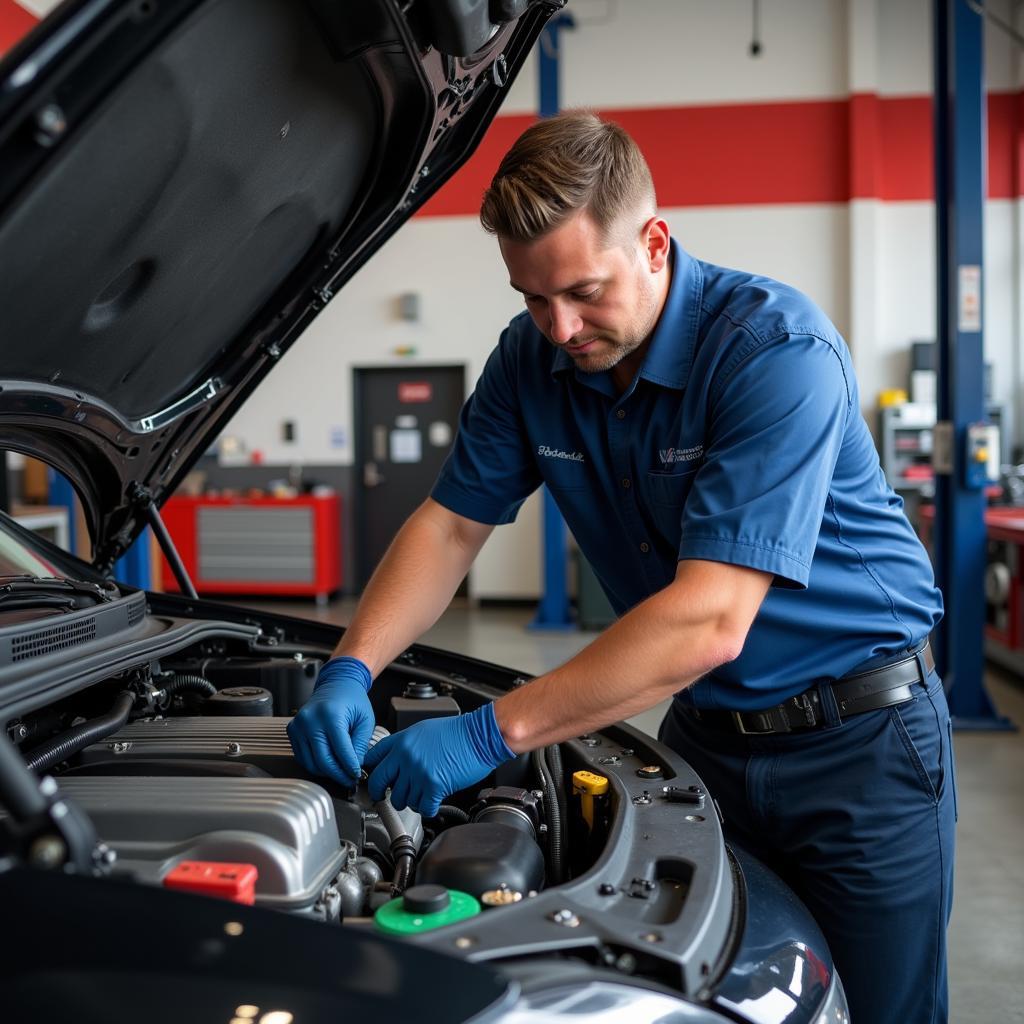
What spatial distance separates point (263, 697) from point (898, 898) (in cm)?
94

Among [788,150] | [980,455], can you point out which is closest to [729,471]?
[980,455]

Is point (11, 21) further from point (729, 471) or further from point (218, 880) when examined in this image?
point (218, 880)

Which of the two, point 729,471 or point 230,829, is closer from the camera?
point 230,829

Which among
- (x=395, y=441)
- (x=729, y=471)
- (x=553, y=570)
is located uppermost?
(x=395, y=441)

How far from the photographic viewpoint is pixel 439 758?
3.76ft

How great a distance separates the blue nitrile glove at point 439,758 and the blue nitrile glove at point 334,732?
0.05 metres

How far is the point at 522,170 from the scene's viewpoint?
1.25 metres

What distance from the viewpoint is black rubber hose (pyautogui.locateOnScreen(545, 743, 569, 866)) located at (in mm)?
1239

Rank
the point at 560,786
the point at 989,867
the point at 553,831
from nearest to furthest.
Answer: the point at 553,831, the point at 560,786, the point at 989,867

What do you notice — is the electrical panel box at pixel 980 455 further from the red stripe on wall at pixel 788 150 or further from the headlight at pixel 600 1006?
the headlight at pixel 600 1006

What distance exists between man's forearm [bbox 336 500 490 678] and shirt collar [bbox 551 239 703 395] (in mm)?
418

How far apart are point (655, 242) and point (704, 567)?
0.47 metres

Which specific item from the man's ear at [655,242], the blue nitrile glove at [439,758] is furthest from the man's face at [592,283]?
the blue nitrile glove at [439,758]

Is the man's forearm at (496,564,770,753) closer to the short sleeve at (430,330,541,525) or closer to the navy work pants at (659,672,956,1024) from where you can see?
the navy work pants at (659,672,956,1024)
